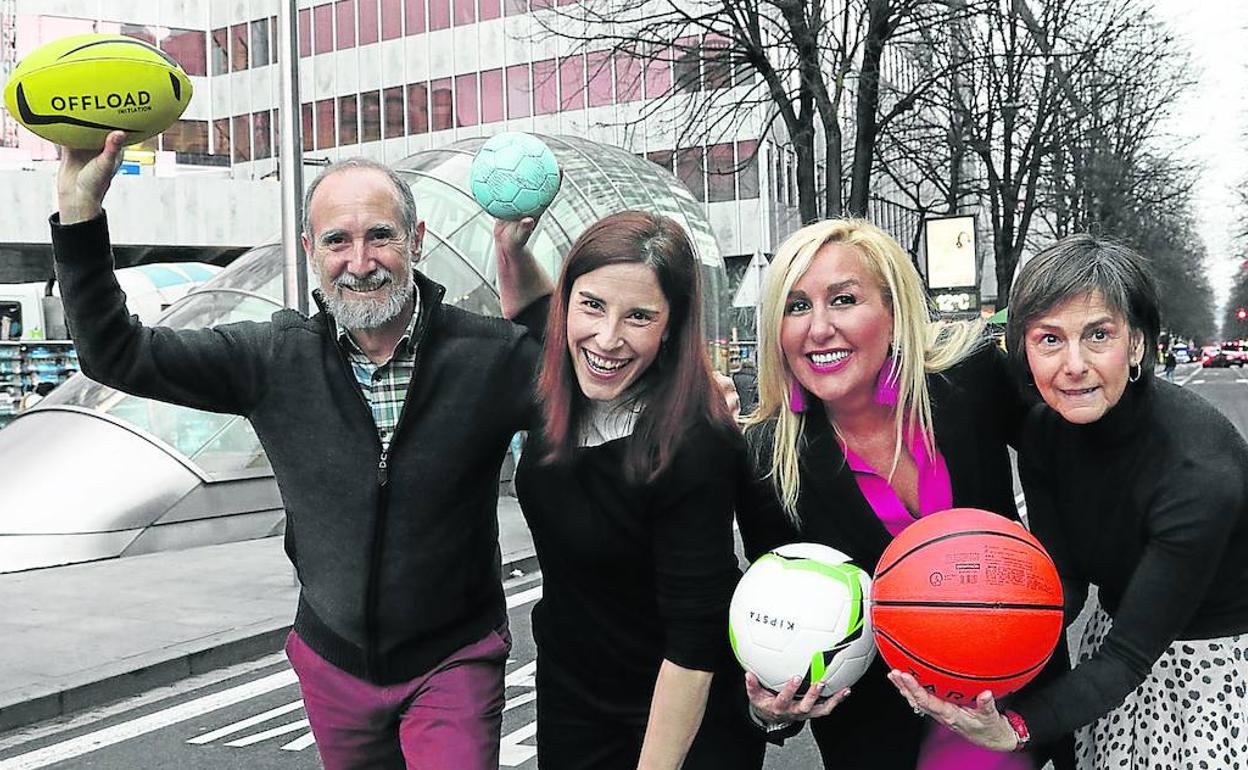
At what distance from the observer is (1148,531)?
258 cm

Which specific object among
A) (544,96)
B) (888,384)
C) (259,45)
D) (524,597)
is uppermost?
(259,45)

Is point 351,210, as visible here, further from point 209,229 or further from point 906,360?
point 209,229

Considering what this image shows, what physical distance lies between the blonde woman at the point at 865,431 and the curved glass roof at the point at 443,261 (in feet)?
25.1

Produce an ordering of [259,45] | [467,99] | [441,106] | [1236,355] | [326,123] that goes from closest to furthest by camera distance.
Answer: [467,99]
[441,106]
[259,45]
[326,123]
[1236,355]

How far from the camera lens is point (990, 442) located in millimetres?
2904

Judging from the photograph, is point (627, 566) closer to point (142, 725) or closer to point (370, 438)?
point (370, 438)

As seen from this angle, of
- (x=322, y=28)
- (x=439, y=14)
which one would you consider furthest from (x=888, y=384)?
(x=322, y=28)

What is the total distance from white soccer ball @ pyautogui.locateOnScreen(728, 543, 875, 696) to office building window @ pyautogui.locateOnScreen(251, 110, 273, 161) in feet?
149

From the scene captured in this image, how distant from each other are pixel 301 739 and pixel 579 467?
3967 mm

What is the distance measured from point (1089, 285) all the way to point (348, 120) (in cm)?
4472

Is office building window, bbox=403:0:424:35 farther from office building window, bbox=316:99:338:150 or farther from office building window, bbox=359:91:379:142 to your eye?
office building window, bbox=316:99:338:150

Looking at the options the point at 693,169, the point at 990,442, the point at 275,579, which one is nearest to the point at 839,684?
the point at 990,442

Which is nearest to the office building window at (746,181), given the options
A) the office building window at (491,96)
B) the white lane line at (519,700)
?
the office building window at (491,96)

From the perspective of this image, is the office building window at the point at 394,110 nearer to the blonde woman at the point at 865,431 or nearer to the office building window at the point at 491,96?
the office building window at the point at 491,96
